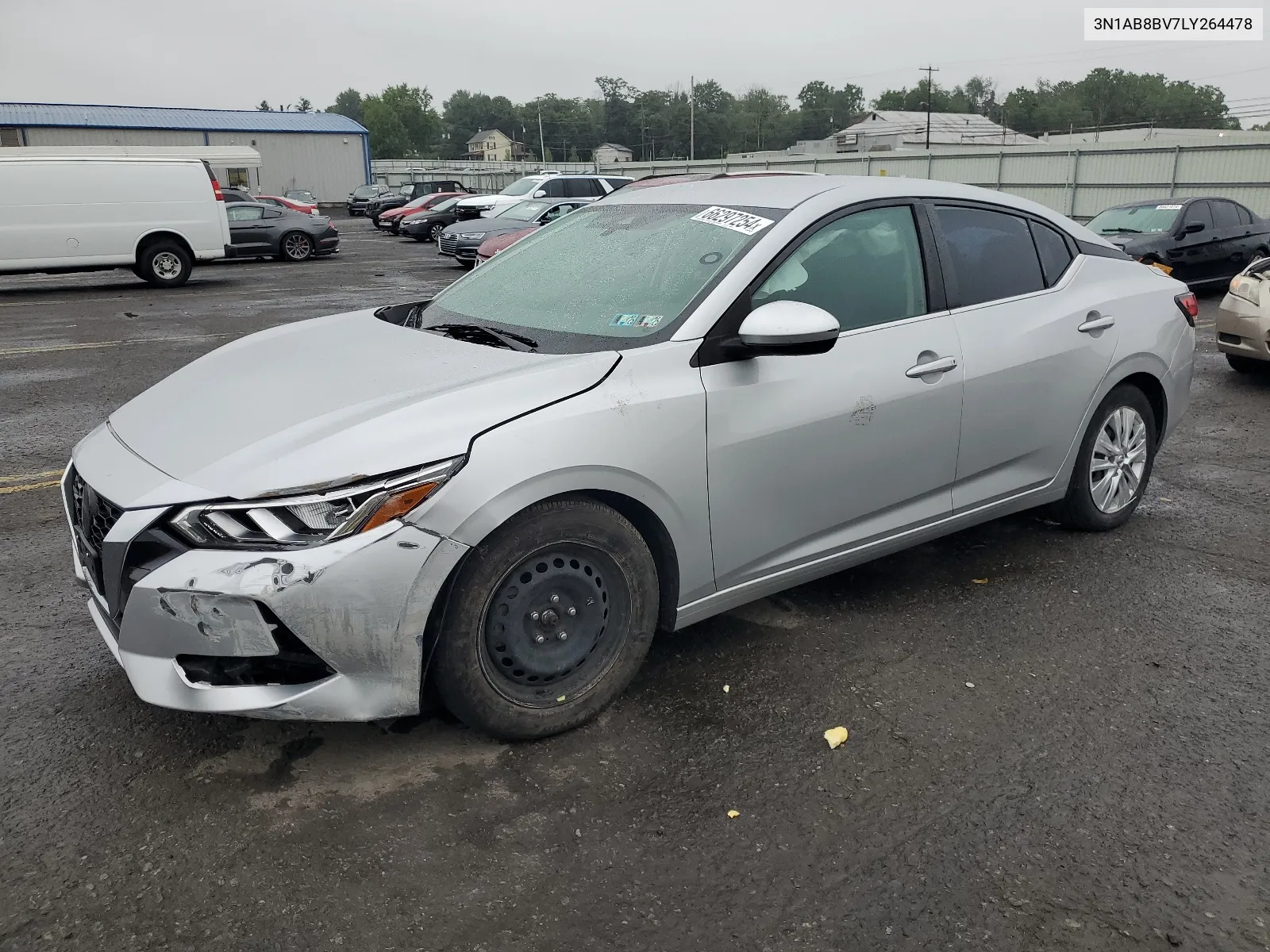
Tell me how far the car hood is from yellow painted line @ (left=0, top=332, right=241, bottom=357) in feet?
27.5

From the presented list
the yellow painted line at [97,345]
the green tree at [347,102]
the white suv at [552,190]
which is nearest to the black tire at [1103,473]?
the yellow painted line at [97,345]

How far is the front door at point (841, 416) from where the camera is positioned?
3307 millimetres

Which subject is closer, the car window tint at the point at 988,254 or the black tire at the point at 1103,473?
the car window tint at the point at 988,254

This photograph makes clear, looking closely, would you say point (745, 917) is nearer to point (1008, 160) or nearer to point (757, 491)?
point (757, 491)

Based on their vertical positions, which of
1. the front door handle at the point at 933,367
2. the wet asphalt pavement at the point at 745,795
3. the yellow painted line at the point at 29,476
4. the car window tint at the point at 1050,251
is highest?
the car window tint at the point at 1050,251

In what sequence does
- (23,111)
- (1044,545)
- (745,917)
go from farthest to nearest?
1. (23,111)
2. (1044,545)
3. (745,917)

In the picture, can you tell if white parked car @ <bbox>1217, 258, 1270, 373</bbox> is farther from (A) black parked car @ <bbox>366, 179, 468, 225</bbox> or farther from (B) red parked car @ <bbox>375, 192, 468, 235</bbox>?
(A) black parked car @ <bbox>366, 179, 468, 225</bbox>

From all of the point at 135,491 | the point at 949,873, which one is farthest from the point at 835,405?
the point at 135,491

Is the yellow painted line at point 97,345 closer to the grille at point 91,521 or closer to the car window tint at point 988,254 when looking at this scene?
the grille at point 91,521

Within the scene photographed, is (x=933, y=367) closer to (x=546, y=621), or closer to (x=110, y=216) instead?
(x=546, y=621)

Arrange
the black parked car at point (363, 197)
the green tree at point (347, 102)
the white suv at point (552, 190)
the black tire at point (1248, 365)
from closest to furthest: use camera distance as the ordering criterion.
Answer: the black tire at point (1248, 365)
the white suv at point (552, 190)
the black parked car at point (363, 197)
the green tree at point (347, 102)

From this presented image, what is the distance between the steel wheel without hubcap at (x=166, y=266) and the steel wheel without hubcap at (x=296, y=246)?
5884mm

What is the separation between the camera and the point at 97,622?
9.96 ft

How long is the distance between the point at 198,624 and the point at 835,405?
2.12 meters
